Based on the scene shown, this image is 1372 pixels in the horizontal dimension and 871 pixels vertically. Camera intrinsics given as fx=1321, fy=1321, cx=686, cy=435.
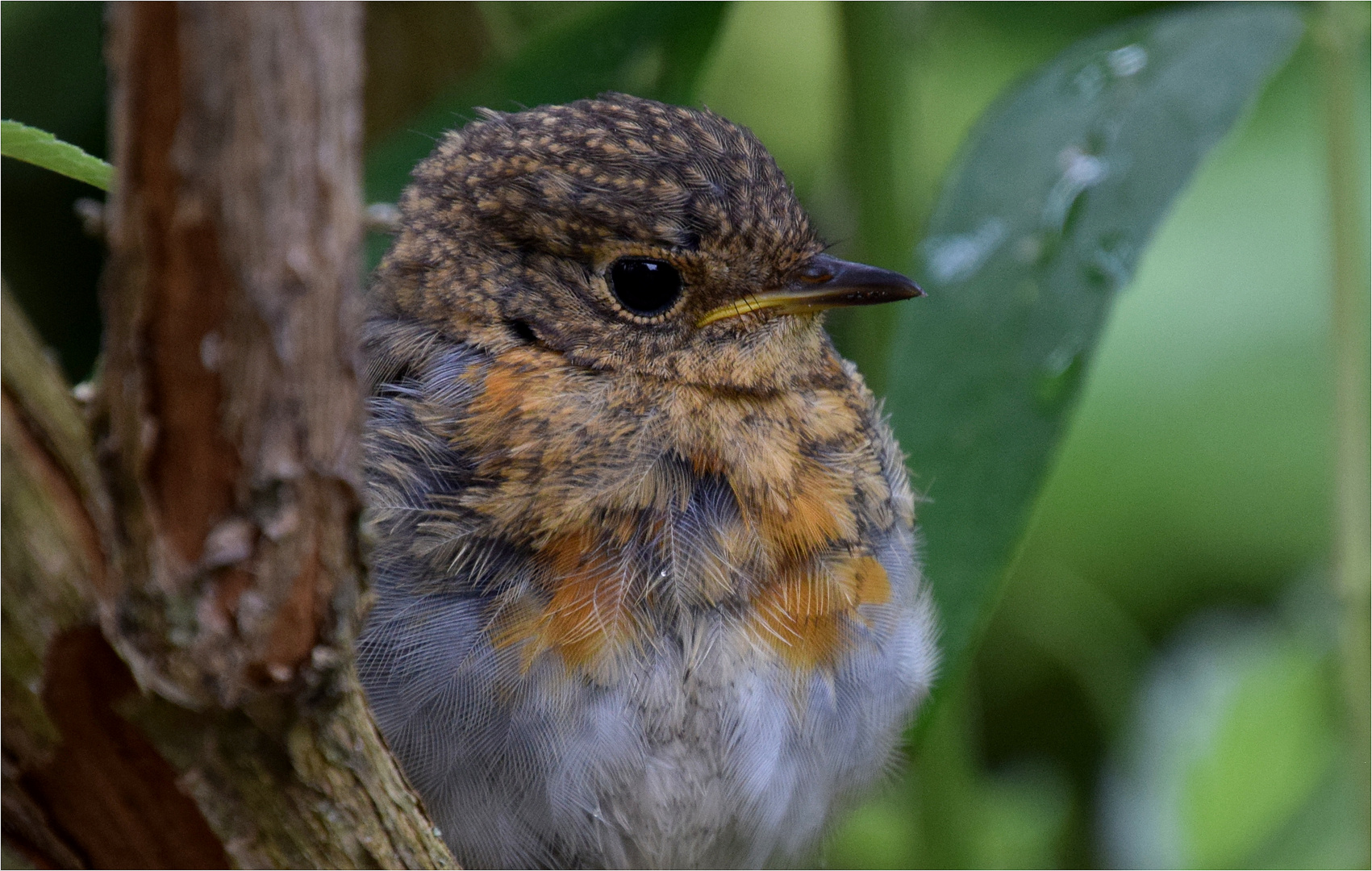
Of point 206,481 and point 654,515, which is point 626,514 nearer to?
point 654,515

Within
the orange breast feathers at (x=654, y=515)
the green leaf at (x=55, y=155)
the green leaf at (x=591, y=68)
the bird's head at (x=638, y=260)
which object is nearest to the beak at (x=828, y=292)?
the bird's head at (x=638, y=260)

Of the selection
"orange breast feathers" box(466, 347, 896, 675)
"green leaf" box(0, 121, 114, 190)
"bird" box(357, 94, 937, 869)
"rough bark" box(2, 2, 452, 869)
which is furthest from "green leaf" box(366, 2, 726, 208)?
"rough bark" box(2, 2, 452, 869)

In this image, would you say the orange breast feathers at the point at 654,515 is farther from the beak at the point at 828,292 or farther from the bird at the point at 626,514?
the beak at the point at 828,292

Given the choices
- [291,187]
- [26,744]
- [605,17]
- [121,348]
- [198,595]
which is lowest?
[26,744]

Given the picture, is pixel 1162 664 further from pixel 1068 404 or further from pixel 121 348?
pixel 121 348

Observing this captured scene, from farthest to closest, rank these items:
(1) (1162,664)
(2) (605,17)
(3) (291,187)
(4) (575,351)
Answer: (1) (1162,664)
(2) (605,17)
(4) (575,351)
(3) (291,187)

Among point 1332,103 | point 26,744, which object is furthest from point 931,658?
point 26,744

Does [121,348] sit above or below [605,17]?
below
